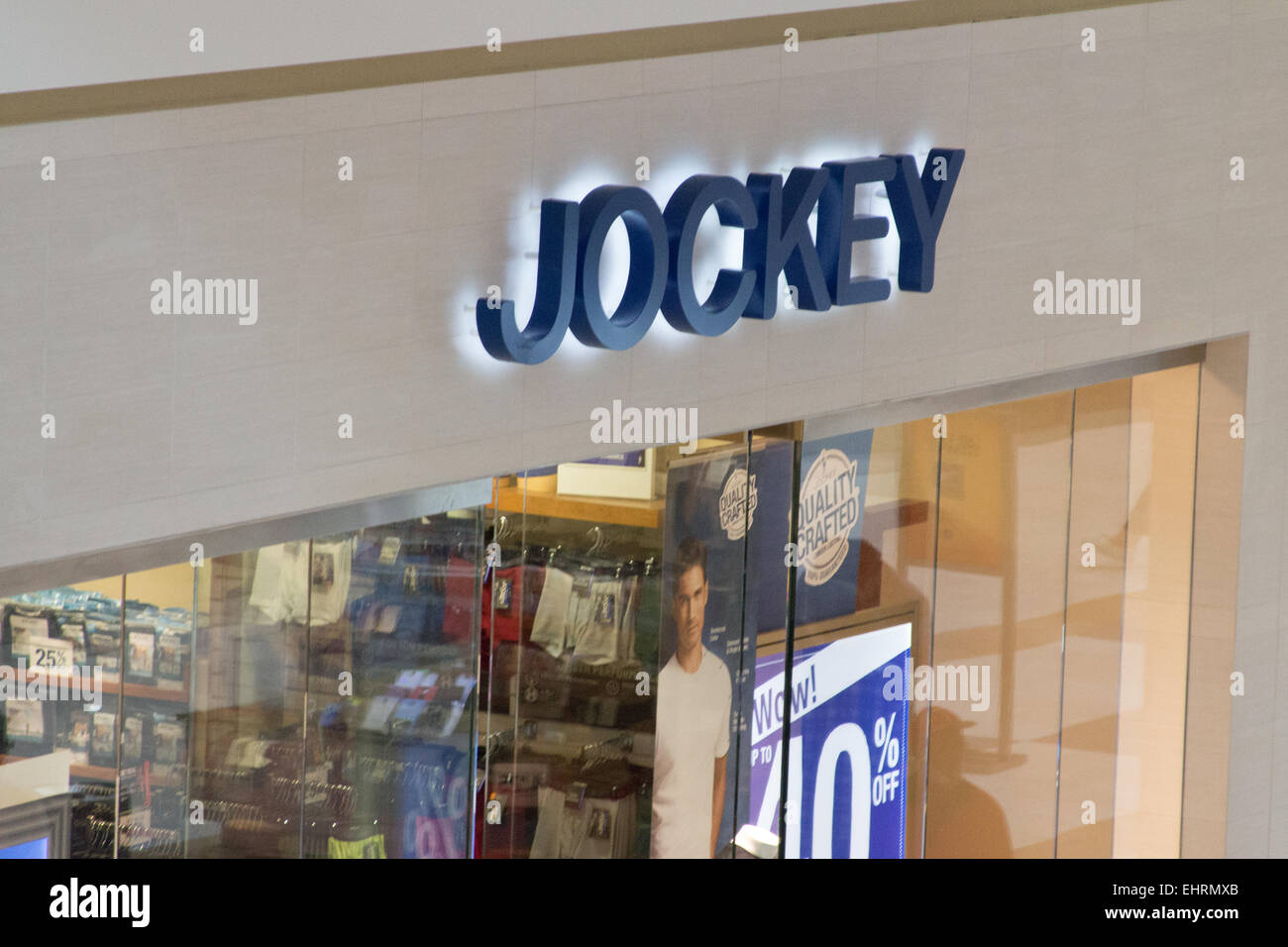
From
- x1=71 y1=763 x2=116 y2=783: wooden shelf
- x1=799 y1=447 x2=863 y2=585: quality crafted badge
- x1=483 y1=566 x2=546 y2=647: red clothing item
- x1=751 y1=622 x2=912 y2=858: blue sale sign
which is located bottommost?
x1=751 y1=622 x2=912 y2=858: blue sale sign

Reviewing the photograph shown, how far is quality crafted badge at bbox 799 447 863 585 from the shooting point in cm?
686

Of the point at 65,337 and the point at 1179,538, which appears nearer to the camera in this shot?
the point at 65,337

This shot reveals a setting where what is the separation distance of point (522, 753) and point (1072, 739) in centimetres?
370

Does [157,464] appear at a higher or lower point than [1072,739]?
higher

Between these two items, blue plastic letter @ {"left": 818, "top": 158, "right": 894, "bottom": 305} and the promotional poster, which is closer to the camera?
blue plastic letter @ {"left": 818, "top": 158, "right": 894, "bottom": 305}

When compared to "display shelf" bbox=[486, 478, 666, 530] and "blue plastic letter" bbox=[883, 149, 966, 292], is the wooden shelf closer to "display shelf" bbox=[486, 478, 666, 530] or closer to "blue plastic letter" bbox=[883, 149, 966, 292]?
"display shelf" bbox=[486, 478, 666, 530]

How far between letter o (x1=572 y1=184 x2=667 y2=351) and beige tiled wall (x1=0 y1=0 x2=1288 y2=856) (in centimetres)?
12

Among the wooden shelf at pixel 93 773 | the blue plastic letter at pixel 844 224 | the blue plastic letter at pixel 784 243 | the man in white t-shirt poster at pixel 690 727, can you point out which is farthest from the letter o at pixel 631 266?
the wooden shelf at pixel 93 773

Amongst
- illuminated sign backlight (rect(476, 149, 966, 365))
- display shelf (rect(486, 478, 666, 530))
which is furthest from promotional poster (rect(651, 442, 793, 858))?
illuminated sign backlight (rect(476, 149, 966, 365))

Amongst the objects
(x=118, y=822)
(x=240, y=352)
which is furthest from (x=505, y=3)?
(x=118, y=822)

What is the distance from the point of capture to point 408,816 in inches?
220

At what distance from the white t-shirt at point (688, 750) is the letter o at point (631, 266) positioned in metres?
1.69
